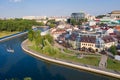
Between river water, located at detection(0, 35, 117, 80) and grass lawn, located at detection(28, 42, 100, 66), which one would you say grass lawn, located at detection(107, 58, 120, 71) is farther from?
river water, located at detection(0, 35, 117, 80)

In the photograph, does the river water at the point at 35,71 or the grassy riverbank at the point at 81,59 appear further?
the grassy riverbank at the point at 81,59

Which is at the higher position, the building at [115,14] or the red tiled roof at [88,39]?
the building at [115,14]

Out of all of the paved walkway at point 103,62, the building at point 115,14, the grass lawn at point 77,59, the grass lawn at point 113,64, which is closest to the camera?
the grass lawn at point 113,64

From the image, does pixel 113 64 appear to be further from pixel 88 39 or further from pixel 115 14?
pixel 115 14

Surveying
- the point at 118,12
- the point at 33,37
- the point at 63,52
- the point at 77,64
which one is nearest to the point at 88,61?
the point at 77,64

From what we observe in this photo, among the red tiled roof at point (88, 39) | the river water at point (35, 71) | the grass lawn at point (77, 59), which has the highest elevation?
the red tiled roof at point (88, 39)

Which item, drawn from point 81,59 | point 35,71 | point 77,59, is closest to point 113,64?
point 81,59

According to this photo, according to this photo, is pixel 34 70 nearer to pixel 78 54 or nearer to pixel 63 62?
pixel 63 62

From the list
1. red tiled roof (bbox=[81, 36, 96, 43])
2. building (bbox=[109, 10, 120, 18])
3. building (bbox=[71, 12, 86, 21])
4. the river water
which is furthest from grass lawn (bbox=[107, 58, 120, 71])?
building (bbox=[109, 10, 120, 18])

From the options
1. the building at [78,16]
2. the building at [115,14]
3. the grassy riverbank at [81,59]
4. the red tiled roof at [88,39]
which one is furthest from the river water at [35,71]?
the building at [115,14]

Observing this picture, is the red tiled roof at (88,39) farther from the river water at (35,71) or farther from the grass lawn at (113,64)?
the river water at (35,71)

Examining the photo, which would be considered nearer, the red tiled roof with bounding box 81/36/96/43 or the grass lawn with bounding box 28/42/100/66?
the grass lawn with bounding box 28/42/100/66

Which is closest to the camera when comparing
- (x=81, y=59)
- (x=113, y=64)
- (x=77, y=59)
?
(x=113, y=64)
